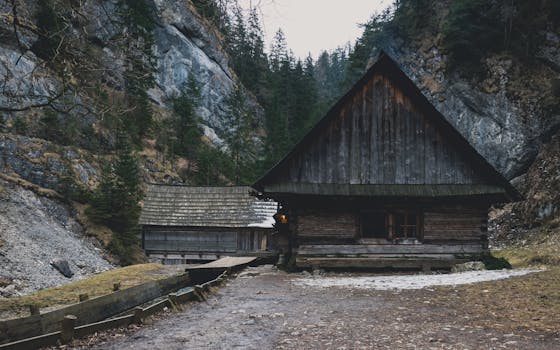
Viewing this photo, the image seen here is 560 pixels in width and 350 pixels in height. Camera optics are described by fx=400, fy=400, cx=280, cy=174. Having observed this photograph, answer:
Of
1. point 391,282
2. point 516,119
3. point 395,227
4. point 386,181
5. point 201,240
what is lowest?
point 201,240

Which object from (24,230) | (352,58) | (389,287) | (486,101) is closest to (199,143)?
(352,58)

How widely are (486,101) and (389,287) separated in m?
31.0

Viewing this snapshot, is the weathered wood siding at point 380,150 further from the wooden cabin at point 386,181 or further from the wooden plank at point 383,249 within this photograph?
the wooden plank at point 383,249

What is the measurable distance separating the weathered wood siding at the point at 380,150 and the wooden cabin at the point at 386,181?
41 mm

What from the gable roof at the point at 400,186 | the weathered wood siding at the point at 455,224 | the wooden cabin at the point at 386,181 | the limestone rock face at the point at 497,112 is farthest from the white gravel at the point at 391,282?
the limestone rock face at the point at 497,112

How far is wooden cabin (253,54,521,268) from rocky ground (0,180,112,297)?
541 inches

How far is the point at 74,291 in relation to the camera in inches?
476

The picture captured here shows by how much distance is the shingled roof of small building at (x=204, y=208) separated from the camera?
99.2 feet

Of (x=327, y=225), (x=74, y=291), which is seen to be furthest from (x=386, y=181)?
(x=74, y=291)

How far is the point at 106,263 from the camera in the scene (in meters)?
27.8

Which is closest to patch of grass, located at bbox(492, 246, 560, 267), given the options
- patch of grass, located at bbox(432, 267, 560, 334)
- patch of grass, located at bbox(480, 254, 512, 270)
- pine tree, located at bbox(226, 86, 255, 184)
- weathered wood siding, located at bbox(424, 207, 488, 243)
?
patch of grass, located at bbox(480, 254, 512, 270)

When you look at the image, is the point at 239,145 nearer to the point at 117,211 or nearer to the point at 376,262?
the point at 117,211

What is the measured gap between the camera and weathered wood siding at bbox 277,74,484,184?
16.3 m

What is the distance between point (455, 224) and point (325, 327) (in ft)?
36.9
